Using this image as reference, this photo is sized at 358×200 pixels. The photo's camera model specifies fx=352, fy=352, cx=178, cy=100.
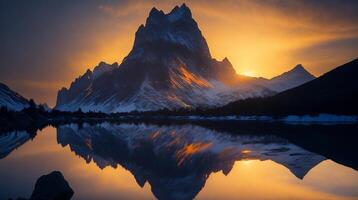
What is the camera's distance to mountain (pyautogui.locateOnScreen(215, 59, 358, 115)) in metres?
126

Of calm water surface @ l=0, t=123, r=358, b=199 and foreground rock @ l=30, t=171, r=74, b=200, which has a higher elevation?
foreground rock @ l=30, t=171, r=74, b=200

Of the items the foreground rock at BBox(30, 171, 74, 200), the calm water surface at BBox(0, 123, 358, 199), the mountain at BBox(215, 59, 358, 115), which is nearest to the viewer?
the foreground rock at BBox(30, 171, 74, 200)

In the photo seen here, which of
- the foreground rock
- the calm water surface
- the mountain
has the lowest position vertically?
the calm water surface

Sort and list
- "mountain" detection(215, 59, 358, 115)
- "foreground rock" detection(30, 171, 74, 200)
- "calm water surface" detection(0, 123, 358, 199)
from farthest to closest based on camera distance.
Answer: "mountain" detection(215, 59, 358, 115)
"calm water surface" detection(0, 123, 358, 199)
"foreground rock" detection(30, 171, 74, 200)

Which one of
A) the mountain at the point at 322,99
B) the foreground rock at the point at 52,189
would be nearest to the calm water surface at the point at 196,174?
the foreground rock at the point at 52,189

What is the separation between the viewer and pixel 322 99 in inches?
5782

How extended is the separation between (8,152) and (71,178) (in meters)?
25.1

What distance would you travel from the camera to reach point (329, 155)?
3747cm

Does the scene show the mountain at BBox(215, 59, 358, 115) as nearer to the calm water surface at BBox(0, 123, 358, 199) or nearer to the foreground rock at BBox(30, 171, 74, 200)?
the calm water surface at BBox(0, 123, 358, 199)

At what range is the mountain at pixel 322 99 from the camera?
412ft

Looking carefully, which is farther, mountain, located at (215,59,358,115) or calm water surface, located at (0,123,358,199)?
mountain, located at (215,59,358,115)

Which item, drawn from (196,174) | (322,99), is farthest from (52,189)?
(322,99)

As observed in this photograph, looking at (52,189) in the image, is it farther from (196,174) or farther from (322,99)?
(322,99)

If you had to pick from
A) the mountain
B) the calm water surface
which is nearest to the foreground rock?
the calm water surface
